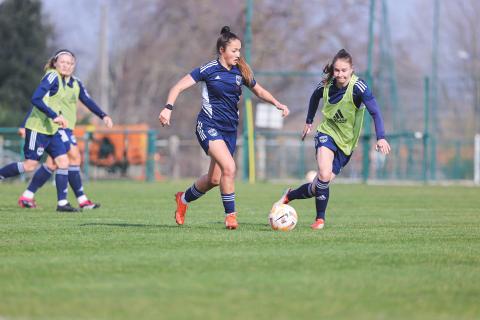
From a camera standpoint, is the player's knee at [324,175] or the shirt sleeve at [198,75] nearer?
the shirt sleeve at [198,75]

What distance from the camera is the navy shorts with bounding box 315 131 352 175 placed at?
396 inches

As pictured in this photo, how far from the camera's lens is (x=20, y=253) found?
7410 millimetres

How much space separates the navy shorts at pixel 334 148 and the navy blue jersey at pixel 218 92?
108 centimetres

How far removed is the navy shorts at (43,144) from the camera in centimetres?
1280

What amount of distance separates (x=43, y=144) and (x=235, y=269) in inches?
275

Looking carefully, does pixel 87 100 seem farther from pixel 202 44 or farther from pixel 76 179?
pixel 202 44

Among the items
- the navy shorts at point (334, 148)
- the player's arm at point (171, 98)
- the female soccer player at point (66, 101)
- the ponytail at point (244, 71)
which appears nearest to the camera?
the player's arm at point (171, 98)

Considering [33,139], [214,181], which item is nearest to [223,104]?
[214,181]

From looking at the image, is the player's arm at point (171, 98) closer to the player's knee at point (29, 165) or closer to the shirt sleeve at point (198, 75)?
the shirt sleeve at point (198, 75)

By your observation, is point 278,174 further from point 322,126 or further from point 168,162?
point 322,126

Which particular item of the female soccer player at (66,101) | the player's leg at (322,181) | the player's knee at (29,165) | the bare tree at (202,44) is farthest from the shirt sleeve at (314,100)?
the bare tree at (202,44)

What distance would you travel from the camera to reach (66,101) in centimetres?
1297

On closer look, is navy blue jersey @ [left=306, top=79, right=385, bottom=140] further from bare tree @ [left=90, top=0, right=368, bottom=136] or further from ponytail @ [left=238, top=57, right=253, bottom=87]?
bare tree @ [left=90, top=0, right=368, bottom=136]

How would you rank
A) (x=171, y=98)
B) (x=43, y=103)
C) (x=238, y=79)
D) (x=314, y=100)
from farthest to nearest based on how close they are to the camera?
(x=43, y=103)
(x=314, y=100)
(x=238, y=79)
(x=171, y=98)
